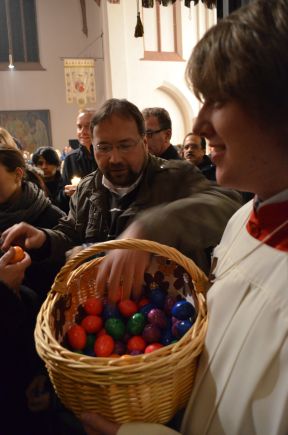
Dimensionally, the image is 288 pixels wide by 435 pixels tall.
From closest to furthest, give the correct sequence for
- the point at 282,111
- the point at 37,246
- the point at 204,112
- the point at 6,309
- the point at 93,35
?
the point at 282,111 → the point at 204,112 → the point at 6,309 → the point at 37,246 → the point at 93,35

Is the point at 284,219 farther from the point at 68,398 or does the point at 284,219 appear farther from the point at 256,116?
the point at 68,398

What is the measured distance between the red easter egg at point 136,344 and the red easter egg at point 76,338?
0.47ft

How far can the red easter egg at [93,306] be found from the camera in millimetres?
1307

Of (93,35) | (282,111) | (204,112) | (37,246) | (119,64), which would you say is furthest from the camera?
(93,35)

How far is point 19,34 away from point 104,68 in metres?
5.35

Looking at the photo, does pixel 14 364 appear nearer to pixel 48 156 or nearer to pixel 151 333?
pixel 151 333

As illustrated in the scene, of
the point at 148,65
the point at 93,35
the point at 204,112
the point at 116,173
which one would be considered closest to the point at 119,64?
the point at 148,65

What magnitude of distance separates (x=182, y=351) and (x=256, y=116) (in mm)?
543

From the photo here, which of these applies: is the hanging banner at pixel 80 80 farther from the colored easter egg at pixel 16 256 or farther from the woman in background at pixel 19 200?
the colored easter egg at pixel 16 256

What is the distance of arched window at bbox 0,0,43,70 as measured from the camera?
52.7 feet

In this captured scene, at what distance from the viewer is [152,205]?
1.63 metres

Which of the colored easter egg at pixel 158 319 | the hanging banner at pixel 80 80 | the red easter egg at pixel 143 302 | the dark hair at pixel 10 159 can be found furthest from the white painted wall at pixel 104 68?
the colored easter egg at pixel 158 319

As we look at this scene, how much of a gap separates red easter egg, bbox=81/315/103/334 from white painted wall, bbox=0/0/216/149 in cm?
1309

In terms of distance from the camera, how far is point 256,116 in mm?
812
